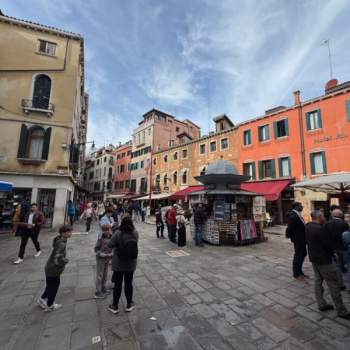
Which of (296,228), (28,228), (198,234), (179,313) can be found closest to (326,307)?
(296,228)

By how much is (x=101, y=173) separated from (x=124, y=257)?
43330mm

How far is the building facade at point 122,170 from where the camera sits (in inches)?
1420

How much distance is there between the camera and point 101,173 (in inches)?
1726

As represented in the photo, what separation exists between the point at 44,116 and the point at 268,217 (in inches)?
708

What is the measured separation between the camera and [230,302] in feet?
13.0

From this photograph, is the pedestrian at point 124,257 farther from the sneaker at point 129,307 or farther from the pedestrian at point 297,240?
the pedestrian at point 297,240

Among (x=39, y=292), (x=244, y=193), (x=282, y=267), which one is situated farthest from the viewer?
(x=244, y=193)

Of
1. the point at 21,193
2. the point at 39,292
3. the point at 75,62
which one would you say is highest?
the point at 75,62

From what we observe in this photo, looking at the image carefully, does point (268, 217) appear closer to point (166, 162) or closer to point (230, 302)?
point (230, 302)

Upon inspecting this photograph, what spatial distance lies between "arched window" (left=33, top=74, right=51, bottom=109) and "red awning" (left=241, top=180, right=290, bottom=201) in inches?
596

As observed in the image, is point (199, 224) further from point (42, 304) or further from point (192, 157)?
point (192, 157)

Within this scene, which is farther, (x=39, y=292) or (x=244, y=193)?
(x=244, y=193)

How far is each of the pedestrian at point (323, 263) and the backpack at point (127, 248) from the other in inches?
127

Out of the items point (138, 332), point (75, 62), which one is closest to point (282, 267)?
point (138, 332)
